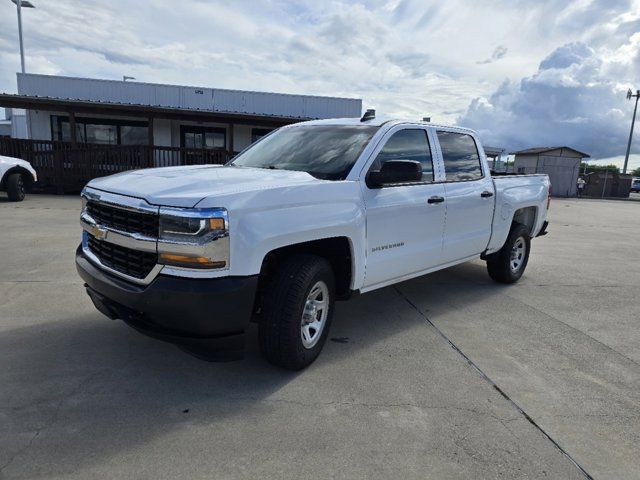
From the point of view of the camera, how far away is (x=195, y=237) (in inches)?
106

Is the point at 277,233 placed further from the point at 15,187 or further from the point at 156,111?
the point at 156,111

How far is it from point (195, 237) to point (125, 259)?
27.6 inches

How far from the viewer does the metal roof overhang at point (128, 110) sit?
1609cm

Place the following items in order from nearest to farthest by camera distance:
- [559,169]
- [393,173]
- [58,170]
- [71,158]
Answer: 1. [393,173]
2. [58,170]
3. [71,158]
4. [559,169]

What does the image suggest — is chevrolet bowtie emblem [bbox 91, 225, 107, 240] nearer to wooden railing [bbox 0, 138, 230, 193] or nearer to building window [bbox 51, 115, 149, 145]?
wooden railing [bbox 0, 138, 230, 193]

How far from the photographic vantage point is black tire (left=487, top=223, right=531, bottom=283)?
5926 millimetres

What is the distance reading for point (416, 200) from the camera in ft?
13.7

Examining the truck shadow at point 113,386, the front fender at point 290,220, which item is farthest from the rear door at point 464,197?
the front fender at point 290,220

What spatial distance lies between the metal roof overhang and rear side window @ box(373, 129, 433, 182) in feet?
45.0

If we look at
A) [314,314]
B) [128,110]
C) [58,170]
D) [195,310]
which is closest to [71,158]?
[58,170]

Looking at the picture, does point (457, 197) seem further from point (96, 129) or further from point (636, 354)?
point (96, 129)

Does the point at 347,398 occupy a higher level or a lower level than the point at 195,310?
lower

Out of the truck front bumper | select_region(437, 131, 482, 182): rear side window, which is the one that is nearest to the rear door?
select_region(437, 131, 482, 182): rear side window

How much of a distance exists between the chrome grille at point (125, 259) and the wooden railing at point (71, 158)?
14.3 metres
